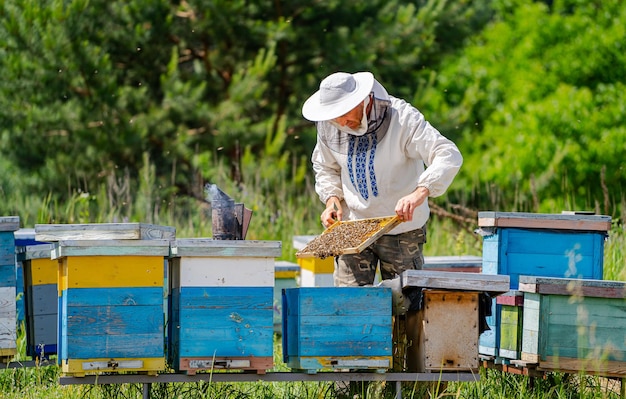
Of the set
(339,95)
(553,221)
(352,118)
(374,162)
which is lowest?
(553,221)

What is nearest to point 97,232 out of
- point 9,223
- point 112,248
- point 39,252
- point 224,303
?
point 112,248

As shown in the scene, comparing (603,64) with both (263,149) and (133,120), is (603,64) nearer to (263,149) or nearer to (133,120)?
(263,149)

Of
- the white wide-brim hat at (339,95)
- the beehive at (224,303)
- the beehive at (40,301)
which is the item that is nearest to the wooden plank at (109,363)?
the beehive at (224,303)

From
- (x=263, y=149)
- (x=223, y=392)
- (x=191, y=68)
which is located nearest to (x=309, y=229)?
(x=263, y=149)

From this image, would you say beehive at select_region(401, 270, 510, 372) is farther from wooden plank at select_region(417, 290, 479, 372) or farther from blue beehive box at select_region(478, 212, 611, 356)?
blue beehive box at select_region(478, 212, 611, 356)

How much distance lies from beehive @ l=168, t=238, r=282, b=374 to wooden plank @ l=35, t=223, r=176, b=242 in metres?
0.22

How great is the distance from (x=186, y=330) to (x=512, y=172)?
12077 millimetres

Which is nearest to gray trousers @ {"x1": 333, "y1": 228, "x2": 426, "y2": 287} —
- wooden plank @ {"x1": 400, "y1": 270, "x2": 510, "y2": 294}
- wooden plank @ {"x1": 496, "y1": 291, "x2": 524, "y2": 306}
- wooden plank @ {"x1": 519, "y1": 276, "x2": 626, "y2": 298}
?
wooden plank @ {"x1": 496, "y1": 291, "x2": 524, "y2": 306}

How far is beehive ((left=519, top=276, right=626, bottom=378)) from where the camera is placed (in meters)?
4.57

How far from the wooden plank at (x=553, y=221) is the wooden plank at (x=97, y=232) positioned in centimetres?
184

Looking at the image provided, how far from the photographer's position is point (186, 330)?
4.30 meters

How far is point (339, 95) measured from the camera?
4.79m

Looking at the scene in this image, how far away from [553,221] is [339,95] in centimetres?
135

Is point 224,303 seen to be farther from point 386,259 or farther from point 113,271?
point 386,259
